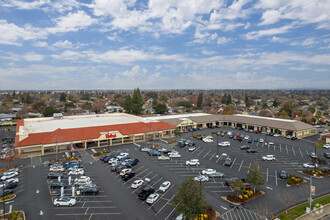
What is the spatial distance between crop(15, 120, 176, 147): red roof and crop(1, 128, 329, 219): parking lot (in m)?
3.96

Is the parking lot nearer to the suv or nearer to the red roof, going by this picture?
the suv

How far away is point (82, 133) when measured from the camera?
52719 millimetres

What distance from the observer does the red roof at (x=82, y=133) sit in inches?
1842

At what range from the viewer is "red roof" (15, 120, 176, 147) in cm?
4678

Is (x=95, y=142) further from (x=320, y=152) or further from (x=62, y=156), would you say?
(x=320, y=152)

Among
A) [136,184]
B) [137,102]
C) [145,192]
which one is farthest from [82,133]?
[137,102]

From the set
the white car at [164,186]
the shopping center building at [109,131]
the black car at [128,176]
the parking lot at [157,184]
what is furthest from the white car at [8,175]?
the white car at [164,186]

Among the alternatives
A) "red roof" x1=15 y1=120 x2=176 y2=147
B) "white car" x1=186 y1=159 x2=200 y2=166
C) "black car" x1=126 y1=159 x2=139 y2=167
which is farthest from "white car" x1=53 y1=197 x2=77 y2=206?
"red roof" x1=15 y1=120 x2=176 y2=147

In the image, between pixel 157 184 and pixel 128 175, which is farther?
pixel 128 175

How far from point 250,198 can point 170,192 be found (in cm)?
1101

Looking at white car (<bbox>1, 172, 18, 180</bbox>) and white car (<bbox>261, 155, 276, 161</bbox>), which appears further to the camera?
white car (<bbox>261, 155, 276, 161</bbox>)

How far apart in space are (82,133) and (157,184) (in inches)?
1200

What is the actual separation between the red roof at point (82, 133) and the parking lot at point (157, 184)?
3957 millimetres

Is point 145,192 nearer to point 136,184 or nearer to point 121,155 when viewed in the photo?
point 136,184
